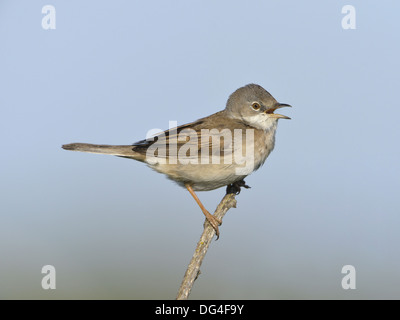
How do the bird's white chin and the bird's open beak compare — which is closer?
the bird's open beak

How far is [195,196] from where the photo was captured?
6.30m

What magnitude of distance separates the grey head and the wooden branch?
1.13 m

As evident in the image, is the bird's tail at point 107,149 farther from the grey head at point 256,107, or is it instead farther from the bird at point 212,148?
the grey head at point 256,107

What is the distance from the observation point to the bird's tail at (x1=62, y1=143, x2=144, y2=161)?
606 centimetres

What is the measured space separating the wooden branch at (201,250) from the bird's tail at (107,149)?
1.24 m

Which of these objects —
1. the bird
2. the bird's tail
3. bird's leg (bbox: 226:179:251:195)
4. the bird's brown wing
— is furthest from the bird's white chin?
the bird's tail

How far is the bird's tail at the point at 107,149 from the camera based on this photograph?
6.06 metres

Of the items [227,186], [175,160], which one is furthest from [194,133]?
[227,186]

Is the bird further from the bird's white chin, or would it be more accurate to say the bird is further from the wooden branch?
the wooden branch

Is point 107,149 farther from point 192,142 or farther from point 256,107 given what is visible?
point 256,107

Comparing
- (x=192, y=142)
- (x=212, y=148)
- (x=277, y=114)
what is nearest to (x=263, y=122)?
(x=277, y=114)

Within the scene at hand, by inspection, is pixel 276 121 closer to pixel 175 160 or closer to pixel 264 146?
pixel 264 146

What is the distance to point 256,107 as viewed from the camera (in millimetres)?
6555

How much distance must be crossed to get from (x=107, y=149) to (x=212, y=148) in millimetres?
1351
